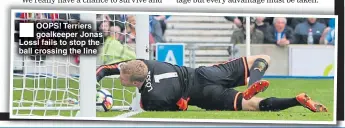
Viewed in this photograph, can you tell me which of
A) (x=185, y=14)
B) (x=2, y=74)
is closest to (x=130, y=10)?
(x=185, y=14)

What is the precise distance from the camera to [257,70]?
33.1 feet

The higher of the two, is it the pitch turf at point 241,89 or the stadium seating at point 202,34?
the stadium seating at point 202,34

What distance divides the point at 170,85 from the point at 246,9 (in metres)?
0.78

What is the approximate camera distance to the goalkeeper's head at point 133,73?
10023mm

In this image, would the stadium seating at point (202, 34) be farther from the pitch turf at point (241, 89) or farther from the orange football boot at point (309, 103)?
the orange football boot at point (309, 103)

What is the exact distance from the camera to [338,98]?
993 centimetres

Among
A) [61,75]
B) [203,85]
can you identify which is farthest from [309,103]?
[61,75]

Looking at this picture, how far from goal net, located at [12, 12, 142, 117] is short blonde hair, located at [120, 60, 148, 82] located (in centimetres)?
5

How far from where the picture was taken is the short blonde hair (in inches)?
395

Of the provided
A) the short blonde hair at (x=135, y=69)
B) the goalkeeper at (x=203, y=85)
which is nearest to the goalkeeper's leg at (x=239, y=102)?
the goalkeeper at (x=203, y=85)

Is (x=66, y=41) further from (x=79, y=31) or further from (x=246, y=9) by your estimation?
(x=246, y=9)

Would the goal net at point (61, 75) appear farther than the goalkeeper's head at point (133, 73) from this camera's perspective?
No

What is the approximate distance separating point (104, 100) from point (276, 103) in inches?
48.7

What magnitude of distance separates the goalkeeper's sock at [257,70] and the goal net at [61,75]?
84 centimetres
